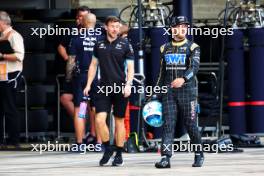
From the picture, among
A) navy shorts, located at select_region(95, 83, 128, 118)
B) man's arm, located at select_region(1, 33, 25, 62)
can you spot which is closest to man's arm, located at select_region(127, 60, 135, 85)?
navy shorts, located at select_region(95, 83, 128, 118)

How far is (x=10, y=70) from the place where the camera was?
54.4 ft

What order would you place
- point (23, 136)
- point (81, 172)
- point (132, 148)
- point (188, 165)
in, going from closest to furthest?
point (81, 172), point (188, 165), point (132, 148), point (23, 136)

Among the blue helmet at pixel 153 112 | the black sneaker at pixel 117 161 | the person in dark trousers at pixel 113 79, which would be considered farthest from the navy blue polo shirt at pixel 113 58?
the blue helmet at pixel 153 112

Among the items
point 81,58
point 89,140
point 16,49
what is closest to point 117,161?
point 81,58

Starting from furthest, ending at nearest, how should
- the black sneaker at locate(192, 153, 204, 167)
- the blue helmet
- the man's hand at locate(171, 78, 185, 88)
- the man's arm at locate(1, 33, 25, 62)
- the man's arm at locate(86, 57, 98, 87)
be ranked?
the man's arm at locate(1, 33, 25, 62), the blue helmet, the man's arm at locate(86, 57, 98, 87), the black sneaker at locate(192, 153, 204, 167), the man's hand at locate(171, 78, 185, 88)

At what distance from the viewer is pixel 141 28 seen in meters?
16.2

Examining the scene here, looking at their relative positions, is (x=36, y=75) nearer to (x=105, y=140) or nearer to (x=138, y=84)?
(x=138, y=84)

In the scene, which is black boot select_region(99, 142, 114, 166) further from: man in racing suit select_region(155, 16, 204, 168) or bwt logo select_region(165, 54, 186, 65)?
bwt logo select_region(165, 54, 186, 65)

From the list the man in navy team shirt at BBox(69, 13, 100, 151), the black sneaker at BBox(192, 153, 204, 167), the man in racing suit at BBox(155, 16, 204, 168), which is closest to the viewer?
the man in racing suit at BBox(155, 16, 204, 168)

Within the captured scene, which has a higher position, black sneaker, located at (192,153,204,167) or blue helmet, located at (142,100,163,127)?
blue helmet, located at (142,100,163,127)

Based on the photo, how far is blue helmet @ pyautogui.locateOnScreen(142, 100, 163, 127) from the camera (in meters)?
14.9

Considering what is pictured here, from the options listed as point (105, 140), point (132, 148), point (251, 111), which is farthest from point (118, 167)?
point (251, 111)

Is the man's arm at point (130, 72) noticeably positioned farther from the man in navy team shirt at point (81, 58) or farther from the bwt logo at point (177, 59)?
the man in navy team shirt at point (81, 58)

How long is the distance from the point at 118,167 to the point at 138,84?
2804 mm
